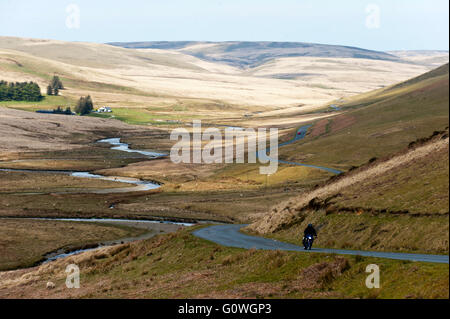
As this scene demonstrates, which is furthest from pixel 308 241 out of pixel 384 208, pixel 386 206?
pixel 386 206

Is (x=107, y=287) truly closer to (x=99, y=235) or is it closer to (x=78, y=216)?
(x=99, y=235)

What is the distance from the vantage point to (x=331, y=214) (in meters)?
48.4

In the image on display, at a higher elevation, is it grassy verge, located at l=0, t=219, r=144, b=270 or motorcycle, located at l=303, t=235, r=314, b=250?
motorcycle, located at l=303, t=235, r=314, b=250

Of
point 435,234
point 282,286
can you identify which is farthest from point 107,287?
point 435,234

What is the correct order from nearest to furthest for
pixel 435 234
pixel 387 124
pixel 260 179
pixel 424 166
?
pixel 435 234 < pixel 424 166 < pixel 260 179 < pixel 387 124

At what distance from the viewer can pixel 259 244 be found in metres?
45.7

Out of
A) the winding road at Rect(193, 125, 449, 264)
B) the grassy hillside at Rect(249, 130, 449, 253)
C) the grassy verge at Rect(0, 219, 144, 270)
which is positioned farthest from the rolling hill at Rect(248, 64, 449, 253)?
the grassy verge at Rect(0, 219, 144, 270)

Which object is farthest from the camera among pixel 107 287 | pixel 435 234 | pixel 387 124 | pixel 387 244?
pixel 387 124

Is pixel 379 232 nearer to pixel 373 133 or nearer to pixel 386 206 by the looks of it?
pixel 386 206

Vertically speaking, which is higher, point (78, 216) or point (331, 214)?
point (331, 214)

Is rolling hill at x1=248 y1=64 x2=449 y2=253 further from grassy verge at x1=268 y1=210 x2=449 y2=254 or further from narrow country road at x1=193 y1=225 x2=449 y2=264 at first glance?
narrow country road at x1=193 y1=225 x2=449 y2=264

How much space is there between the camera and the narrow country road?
101 feet

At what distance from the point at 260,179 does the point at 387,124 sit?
40.6m

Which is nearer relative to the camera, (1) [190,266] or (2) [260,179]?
(1) [190,266]
